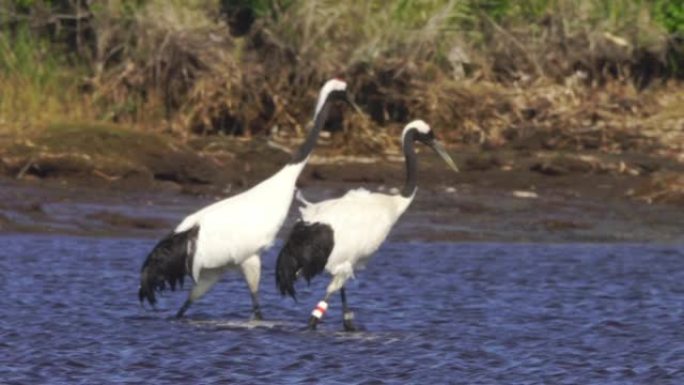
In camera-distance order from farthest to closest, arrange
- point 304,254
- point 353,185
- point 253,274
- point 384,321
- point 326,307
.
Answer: point 353,185, point 384,321, point 253,274, point 326,307, point 304,254

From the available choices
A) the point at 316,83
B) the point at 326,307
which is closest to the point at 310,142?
the point at 326,307

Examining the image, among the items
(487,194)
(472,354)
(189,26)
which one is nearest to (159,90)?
(189,26)

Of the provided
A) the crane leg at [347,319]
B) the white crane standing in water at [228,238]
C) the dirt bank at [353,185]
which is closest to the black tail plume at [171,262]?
the white crane standing in water at [228,238]

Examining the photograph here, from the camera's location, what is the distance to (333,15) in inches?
666

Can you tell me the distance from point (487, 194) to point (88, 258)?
12.2 feet

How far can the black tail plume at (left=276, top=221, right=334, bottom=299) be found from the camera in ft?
32.9

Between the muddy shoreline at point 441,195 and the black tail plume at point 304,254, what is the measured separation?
4314 mm

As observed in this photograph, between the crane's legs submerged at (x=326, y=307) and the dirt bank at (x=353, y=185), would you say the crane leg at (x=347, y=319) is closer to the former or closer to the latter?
the crane's legs submerged at (x=326, y=307)

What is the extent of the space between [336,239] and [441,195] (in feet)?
17.1

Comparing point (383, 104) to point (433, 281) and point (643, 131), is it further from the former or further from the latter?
point (433, 281)

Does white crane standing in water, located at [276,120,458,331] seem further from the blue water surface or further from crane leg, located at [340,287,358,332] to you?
the blue water surface

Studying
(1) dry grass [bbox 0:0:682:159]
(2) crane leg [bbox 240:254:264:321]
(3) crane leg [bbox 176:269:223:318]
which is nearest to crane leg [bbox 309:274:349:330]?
(2) crane leg [bbox 240:254:264:321]

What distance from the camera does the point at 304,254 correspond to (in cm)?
1005

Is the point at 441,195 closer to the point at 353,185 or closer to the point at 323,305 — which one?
the point at 353,185
